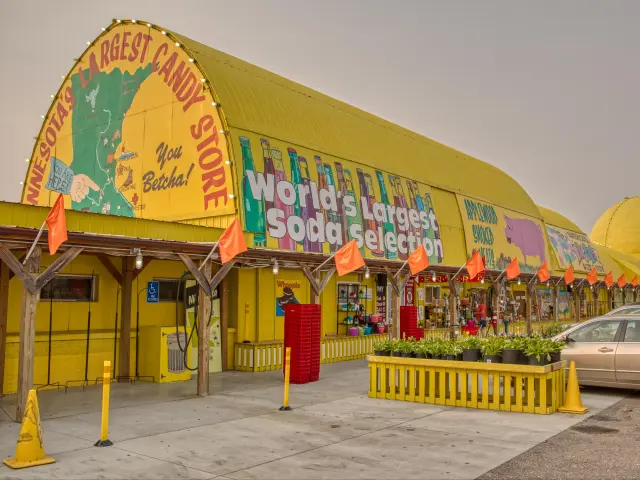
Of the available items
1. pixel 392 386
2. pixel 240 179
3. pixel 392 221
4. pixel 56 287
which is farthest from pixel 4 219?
pixel 392 221

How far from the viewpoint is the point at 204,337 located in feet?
44.4

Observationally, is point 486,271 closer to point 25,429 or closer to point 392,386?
→ point 392,386

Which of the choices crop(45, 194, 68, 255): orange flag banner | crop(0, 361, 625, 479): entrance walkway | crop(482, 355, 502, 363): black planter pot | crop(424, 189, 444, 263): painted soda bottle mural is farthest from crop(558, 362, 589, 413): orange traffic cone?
crop(424, 189, 444, 263): painted soda bottle mural

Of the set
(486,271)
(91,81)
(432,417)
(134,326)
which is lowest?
(432,417)

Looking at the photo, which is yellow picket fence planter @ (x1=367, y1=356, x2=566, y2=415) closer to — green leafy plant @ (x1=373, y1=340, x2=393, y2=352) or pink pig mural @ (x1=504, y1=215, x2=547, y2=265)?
green leafy plant @ (x1=373, y1=340, x2=393, y2=352)

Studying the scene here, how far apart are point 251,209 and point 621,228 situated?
6071cm

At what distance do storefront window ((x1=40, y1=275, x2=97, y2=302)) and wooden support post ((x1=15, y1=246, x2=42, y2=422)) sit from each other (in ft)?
13.2

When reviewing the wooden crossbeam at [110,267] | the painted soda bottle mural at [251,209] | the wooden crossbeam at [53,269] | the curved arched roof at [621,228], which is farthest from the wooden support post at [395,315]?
the curved arched roof at [621,228]

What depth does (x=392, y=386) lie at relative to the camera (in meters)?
13.1

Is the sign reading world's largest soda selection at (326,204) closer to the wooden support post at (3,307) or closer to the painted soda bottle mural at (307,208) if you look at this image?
the painted soda bottle mural at (307,208)

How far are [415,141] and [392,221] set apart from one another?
782 centimetres

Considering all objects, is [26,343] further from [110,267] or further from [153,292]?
[153,292]

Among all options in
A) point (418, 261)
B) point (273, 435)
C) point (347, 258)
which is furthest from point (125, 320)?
point (418, 261)

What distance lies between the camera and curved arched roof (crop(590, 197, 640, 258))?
2635 inches
